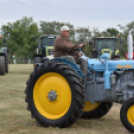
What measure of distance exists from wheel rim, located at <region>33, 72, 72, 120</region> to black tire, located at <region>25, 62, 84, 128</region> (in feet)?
0.11

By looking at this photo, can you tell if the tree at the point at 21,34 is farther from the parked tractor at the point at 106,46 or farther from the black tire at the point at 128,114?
the black tire at the point at 128,114

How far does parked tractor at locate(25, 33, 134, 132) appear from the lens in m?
4.61

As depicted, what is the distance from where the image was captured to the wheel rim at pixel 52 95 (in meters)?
4.74

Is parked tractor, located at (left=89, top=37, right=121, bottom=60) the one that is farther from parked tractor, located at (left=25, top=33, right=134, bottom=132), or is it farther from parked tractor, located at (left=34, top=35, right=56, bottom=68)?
parked tractor, located at (left=25, top=33, right=134, bottom=132)

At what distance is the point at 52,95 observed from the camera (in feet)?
15.9

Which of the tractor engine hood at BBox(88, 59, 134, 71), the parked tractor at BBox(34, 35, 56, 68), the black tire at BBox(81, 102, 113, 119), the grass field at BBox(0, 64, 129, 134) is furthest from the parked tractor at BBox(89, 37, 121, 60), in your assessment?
the tractor engine hood at BBox(88, 59, 134, 71)

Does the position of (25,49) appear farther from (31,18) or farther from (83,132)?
(83,132)

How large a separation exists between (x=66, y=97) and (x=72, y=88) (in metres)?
0.22

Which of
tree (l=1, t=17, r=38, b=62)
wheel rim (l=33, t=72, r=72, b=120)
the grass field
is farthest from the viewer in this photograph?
tree (l=1, t=17, r=38, b=62)

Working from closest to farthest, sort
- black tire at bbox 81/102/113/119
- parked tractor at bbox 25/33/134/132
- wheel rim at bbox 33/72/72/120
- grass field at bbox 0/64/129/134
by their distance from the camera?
grass field at bbox 0/64/129/134, parked tractor at bbox 25/33/134/132, wheel rim at bbox 33/72/72/120, black tire at bbox 81/102/113/119

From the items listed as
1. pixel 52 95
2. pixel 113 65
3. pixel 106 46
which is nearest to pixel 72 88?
pixel 52 95

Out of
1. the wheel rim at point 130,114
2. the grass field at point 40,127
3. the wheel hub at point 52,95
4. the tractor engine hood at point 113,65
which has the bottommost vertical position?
the grass field at point 40,127

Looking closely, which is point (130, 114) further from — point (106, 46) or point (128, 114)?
point (106, 46)

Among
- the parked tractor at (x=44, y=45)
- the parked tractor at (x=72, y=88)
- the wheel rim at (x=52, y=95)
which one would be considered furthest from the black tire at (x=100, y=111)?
the parked tractor at (x=44, y=45)
